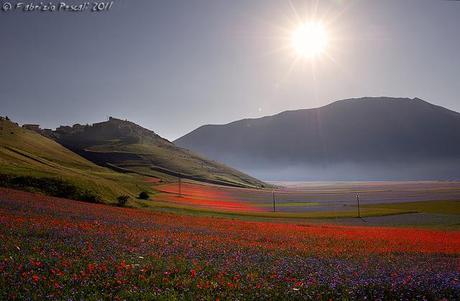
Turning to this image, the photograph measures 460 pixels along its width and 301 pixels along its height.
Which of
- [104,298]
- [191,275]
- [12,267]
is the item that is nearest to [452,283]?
[191,275]

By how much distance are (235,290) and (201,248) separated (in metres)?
8.71

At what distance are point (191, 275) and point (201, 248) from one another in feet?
23.6

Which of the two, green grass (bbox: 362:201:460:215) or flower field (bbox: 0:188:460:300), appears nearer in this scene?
flower field (bbox: 0:188:460:300)

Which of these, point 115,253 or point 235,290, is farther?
point 115,253

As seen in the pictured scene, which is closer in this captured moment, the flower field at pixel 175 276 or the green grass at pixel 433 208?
the flower field at pixel 175 276

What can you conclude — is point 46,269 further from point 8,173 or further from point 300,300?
point 8,173

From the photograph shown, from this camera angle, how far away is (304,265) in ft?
51.1

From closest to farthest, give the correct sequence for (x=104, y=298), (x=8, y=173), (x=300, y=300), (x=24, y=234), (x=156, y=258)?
(x=104, y=298) < (x=300, y=300) < (x=156, y=258) < (x=24, y=234) < (x=8, y=173)

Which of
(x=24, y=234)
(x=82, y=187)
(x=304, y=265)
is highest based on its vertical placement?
(x=82, y=187)

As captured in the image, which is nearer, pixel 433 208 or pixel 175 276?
pixel 175 276

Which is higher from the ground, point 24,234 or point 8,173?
point 8,173

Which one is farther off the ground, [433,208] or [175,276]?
[175,276]

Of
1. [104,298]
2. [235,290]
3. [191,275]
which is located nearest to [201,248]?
[191,275]

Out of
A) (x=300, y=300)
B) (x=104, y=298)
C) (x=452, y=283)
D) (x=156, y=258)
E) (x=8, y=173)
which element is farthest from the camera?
(x=8, y=173)
